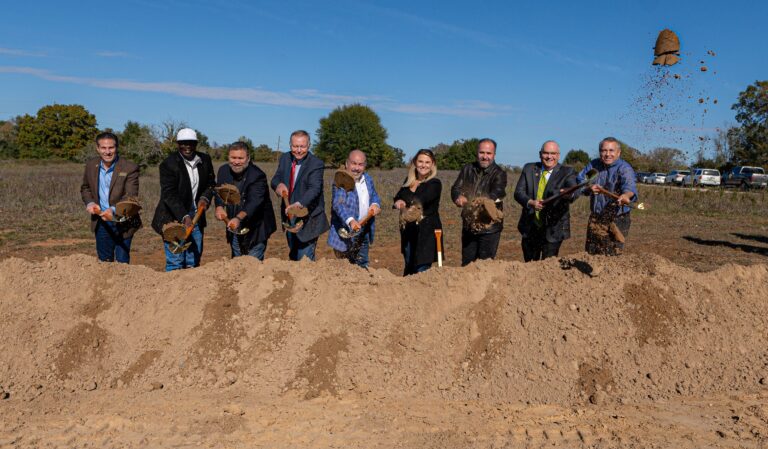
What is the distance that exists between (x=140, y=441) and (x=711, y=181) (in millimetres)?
35707

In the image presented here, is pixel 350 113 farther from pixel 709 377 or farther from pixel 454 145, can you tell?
pixel 709 377

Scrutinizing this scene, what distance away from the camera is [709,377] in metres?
3.76

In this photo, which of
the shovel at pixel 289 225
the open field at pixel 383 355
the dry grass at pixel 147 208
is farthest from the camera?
the dry grass at pixel 147 208

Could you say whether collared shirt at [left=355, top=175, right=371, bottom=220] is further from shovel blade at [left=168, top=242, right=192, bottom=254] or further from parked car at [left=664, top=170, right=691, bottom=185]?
parked car at [left=664, top=170, right=691, bottom=185]

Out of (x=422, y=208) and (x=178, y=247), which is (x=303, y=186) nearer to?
(x=422, y=208)

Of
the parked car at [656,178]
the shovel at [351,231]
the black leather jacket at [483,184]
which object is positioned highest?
→ the parked car at [656,178]

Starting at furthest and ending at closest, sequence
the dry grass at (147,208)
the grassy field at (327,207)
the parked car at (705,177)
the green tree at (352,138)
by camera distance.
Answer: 1. the green tree at (352,138)
2. the parked car at (705,177)
3. the dry grass at (147,208)
4. the grassy field at (327,207)

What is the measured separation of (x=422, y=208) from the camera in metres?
4.88

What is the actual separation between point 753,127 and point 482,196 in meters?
35.8

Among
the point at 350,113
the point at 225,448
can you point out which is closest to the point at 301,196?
the point at 225,448

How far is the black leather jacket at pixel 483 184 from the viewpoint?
4953 millimetres

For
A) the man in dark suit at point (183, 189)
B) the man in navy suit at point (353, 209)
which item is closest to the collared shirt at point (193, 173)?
the man in dark suit at point (183, 189)

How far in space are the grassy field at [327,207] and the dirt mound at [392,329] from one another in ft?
18.7

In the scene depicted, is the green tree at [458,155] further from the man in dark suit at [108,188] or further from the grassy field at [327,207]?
the man in dark suit at [108,188]
